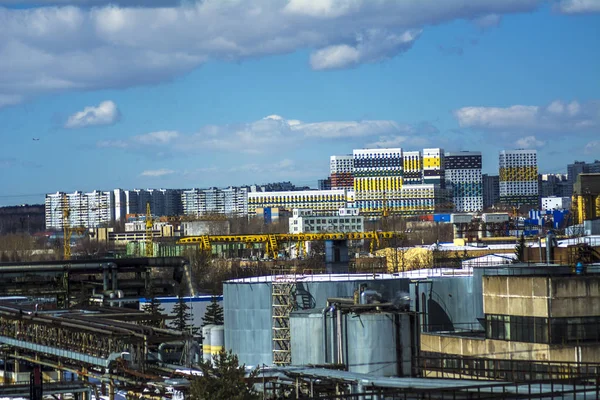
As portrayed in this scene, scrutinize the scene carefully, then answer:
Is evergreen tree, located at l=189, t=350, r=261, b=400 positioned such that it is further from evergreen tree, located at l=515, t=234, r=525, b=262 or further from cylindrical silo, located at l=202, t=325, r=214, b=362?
evergreen tree, located at l=515, t=234, r=525, b=262

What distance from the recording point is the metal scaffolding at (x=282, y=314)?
34906 mm

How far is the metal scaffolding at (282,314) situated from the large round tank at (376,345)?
6725 millimetres

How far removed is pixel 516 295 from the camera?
3025 cm

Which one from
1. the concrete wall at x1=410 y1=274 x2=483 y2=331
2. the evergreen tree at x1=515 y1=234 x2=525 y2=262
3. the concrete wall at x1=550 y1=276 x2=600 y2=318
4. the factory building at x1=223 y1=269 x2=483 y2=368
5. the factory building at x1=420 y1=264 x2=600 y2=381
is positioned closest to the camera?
the factory building at x1=420 y1=264 x2=600 y2=381

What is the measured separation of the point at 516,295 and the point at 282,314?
8064 millimetres

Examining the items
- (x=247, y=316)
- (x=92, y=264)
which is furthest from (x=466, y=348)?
(x=92, y=264)

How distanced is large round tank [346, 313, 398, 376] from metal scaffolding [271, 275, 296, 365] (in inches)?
265

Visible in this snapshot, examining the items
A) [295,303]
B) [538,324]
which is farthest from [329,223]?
[538,324]

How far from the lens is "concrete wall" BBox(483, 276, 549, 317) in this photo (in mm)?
29469

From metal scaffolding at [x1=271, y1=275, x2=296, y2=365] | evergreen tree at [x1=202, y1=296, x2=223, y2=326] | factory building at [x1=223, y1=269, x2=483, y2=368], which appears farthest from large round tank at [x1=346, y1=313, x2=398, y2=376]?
evergreen tree at [x1=202, y1=296, x2=223, y2=326]

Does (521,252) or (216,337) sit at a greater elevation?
(521,252)

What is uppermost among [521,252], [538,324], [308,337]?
[521,252]

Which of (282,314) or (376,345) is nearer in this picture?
(376,345)

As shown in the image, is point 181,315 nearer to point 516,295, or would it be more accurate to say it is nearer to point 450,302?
point 450,302
